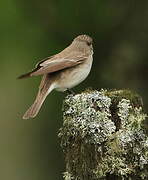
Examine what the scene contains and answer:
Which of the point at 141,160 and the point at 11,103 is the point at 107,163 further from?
the point at 11,103

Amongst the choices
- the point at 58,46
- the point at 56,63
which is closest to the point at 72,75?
the point at 56,63

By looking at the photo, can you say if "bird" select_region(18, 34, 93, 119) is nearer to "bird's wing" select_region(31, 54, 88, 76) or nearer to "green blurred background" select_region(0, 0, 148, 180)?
"bird's wing" select_region(31, 54, 88, 76)

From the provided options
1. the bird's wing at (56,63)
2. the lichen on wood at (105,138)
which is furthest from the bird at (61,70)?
the lichen on wood at (105,138)

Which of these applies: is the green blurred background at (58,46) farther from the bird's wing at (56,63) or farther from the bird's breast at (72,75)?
the bird's wing at (56,63)

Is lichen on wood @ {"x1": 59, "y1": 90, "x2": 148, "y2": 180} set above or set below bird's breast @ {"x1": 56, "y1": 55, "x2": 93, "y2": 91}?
below

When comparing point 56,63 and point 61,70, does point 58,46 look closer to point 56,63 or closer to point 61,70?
point 61,70

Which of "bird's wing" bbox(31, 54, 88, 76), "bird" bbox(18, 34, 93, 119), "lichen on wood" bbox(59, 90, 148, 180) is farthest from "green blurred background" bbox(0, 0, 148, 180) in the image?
"lichen on wood" bbox(59, 90, 148, 180)
